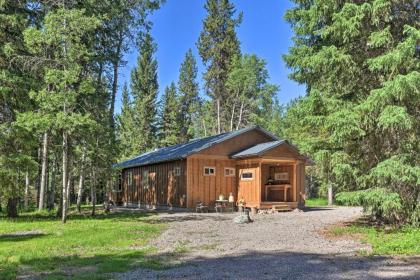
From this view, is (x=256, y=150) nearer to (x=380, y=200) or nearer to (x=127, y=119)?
(x=380, y=200)

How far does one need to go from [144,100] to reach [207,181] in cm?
2770

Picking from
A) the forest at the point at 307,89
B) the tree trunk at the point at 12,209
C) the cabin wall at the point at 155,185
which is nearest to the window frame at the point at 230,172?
the cabin wall at the point at 155,185

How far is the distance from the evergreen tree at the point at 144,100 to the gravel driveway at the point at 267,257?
36.0 meters

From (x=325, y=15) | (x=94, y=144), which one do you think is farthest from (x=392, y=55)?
(x=94, y=144)

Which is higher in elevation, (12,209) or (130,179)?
(130,179)

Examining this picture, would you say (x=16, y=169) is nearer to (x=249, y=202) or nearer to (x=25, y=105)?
(x=25, y=105)

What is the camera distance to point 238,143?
25.1m

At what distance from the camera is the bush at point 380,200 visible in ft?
38.2

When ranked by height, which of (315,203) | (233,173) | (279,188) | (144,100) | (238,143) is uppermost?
(144,100)

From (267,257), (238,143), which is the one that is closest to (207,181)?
(238,143)

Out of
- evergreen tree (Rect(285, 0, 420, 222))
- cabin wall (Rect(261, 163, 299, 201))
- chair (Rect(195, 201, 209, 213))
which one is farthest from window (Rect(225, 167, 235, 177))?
evergreen tree (Rect(285, 0, 420, 222))

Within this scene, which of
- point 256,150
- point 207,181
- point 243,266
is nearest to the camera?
point 243,266

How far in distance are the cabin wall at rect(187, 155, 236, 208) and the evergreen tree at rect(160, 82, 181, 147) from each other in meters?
27.7

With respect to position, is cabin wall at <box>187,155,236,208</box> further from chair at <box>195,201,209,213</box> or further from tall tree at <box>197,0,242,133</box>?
tall tree at <box>197,0,242,133</box>
